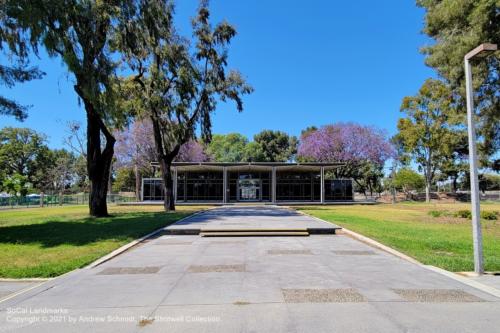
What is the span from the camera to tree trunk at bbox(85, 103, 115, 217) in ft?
62.7

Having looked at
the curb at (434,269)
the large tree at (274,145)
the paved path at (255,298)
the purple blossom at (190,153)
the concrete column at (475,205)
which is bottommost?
the paved path at (255,298)

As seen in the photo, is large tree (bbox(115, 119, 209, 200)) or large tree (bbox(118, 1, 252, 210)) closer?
large tree (bbox(118, 1, 252, 210))

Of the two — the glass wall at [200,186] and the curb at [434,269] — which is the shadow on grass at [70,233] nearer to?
the curb at [434,269]

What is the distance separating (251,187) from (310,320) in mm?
41111

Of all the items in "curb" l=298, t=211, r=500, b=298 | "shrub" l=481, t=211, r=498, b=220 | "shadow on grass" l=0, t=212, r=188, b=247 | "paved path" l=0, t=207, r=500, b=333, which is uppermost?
"shrub" l=481, t=211, r=498, b=220

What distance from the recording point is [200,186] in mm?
45156

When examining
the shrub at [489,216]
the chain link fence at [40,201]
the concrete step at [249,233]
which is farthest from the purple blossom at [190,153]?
the concrete step at [249,233]

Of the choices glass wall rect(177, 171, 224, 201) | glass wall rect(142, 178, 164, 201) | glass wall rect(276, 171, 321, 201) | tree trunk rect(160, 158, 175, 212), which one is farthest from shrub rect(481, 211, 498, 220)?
glass wall rect(142, 178, 164, 201)

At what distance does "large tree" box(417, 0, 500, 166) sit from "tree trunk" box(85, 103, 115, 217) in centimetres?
1646

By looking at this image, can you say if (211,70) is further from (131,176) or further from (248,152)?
(131,176)

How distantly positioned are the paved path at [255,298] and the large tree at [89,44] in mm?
8724

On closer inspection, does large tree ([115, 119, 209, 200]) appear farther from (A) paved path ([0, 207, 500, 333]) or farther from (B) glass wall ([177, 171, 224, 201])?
(A) paved path ([0, 207, 500, 333])

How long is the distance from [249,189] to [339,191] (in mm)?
10990

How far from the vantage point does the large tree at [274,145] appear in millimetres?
62625
